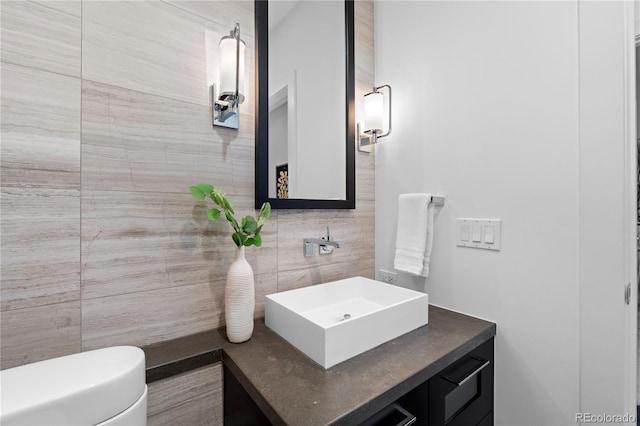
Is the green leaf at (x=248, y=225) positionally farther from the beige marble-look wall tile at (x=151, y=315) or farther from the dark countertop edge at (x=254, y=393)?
the dark countertop edge at (x=254, y=393)

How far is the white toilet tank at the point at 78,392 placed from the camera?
1.79ft

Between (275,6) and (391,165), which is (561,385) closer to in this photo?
(391,165)

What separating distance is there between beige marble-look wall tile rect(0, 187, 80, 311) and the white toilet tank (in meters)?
0.22

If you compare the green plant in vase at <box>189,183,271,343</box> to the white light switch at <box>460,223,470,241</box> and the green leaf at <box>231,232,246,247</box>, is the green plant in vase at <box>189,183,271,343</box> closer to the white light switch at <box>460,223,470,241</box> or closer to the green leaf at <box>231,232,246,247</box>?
the green leaf at <box>231,232,246,247</box>

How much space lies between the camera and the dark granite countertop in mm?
684

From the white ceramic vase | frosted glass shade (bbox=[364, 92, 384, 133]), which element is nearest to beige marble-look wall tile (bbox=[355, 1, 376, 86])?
frosted glass shade (bbox=[364, 92, 384, 133])

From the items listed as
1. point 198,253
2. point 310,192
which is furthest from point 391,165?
point 198,253

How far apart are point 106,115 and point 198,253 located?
519 millimetres

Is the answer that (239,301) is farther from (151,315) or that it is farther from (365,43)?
(365,43)

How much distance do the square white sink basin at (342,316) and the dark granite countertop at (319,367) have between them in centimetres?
3

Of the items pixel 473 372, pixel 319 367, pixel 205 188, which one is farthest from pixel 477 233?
pixel 205 188

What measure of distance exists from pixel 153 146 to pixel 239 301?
1.94ft

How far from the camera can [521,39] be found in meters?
1.07

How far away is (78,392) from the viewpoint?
0.58 m
